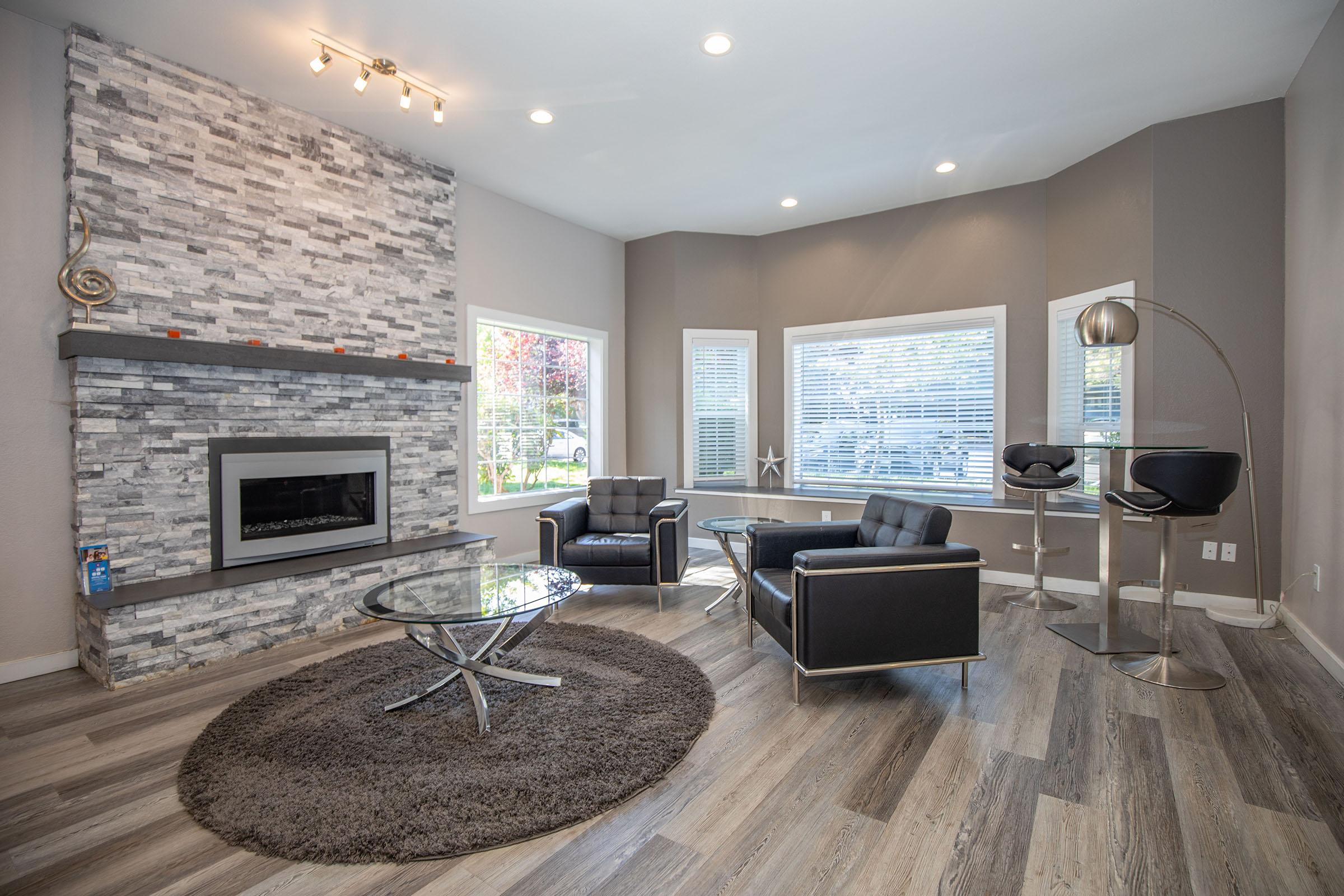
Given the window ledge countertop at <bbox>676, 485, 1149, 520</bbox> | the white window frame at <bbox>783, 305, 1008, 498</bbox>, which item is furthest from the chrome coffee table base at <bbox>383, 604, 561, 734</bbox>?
the white window frame at <bbox>783, 305, 1008, 498</bbox>

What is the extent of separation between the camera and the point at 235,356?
355 cm

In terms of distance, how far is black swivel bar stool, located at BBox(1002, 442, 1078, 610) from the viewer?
4.34 metres

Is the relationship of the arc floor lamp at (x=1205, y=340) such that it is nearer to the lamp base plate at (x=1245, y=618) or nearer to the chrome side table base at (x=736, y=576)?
the lamp base plate at (x=1245, y=618)

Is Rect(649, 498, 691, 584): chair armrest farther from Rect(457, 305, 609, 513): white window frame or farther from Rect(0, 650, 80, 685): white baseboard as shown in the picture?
Rect(0, 650, 80, 685): white baseboard

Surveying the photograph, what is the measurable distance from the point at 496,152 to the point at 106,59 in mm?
2087

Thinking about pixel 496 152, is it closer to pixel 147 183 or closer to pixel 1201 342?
pixel 147 183

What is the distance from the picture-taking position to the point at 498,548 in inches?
212

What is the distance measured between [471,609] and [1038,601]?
373 centimetres

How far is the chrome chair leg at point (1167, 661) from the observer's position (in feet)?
9.84

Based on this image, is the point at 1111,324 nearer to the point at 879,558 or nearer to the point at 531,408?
the point at 879,558

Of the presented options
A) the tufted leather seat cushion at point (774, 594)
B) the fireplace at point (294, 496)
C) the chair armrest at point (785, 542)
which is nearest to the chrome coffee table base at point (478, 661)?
the tufted leather seat cushion at point (774, 594)

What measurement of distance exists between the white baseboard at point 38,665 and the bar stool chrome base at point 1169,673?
205 inches

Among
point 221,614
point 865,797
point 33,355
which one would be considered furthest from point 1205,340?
point 33,355

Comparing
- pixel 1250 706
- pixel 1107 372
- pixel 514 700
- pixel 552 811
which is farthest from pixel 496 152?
pixel 1250 706
